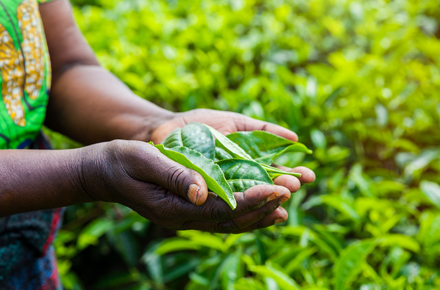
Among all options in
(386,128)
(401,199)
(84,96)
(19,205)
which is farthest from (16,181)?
(386,128)

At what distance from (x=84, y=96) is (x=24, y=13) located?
27 centimetres

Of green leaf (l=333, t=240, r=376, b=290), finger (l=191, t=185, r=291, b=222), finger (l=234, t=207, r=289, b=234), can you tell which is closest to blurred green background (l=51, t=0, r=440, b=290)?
green leaf (l=333, t=240, r=376, b=290)

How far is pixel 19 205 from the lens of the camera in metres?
0.72

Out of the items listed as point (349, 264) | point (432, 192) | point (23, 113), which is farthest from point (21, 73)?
point (432, 192)

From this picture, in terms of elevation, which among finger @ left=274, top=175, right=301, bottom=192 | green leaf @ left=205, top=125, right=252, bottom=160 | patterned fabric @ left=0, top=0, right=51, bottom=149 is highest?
patterned fabric @ left=0, top=0, right=51, bottom=149

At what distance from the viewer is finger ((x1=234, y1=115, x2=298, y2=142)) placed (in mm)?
967

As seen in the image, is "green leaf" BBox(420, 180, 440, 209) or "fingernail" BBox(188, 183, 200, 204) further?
"green leaf" BBox(420, 180, 440, 209)

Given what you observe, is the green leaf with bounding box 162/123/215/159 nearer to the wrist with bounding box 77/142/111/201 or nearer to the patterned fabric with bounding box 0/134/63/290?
the wrist with bounding box 77/142/111/201

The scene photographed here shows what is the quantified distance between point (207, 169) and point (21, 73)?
1.69ft

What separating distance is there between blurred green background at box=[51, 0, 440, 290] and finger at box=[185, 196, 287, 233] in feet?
1.32

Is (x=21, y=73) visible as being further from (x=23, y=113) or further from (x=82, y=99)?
(x=82, y=99)

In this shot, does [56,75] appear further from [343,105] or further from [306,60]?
[306,60]

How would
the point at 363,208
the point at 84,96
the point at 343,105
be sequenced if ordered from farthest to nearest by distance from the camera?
the point at 343,105
the point at 363,208
the point at 84,96

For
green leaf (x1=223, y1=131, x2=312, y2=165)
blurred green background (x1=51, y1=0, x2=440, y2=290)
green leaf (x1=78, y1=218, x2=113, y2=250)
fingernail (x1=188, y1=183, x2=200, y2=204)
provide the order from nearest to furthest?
fingernail (x1=188, y1=183, x2=200, y2=204), green leaf (x1=223, y1=131, x2=312, y2=165), blurred green background (x1=51, y1=0, x2=440, y2=290), green leaf (x1=78, y1=218, x2=113, y2=250)
